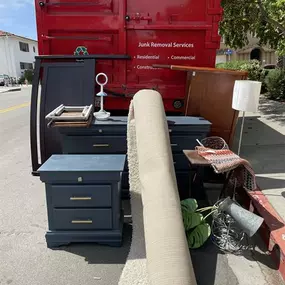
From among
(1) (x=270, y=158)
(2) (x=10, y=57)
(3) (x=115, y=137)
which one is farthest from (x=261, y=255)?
(2) (x=10, y=57)

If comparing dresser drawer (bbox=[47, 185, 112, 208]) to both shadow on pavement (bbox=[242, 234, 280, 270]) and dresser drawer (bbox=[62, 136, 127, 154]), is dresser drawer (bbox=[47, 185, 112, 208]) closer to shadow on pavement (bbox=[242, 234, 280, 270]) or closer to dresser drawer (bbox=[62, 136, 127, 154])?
dresser drawer (bbox=[62, 136, 127, 154])

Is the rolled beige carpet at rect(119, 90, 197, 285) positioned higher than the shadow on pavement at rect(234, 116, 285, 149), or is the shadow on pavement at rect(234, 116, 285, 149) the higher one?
the rolled beige carpet at rect(119, 90, 197, 285)

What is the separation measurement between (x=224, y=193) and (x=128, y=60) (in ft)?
7.86

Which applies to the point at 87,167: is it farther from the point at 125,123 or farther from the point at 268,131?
the point at 268,131

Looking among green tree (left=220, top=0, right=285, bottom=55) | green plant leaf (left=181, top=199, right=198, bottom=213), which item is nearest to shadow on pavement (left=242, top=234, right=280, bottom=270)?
green plant leaf (left=181, top=199, right=198, bottom=213)

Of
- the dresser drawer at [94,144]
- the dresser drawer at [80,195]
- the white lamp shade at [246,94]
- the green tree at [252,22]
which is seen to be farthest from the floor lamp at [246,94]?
the green tree at [252,22]

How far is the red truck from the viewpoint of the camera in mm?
4520

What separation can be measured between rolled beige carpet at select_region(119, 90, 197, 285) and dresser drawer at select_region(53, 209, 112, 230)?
1.16 feet

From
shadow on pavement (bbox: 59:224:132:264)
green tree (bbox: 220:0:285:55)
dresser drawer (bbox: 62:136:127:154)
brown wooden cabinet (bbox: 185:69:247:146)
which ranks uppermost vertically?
green tree (bbox: 220:0:285:55)

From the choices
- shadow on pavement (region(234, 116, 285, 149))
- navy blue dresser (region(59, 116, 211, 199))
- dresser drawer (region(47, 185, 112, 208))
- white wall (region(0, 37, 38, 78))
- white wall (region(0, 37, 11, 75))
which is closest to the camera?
dresser drawer (region(47, 185, 112, 208))

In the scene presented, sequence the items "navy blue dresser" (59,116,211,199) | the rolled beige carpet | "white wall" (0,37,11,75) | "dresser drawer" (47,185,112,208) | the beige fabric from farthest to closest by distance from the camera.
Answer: "white wall" (0,37,11,75) < "navy blue dresser" (59,116,211,199) < "dresser drawer" (47,185,112,208) < the beige fabric < the rolled beige carpet

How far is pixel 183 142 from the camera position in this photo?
Result: 12.9ft

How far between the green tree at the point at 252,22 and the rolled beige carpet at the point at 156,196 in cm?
652

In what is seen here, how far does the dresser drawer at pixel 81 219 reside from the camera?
3068 mm
